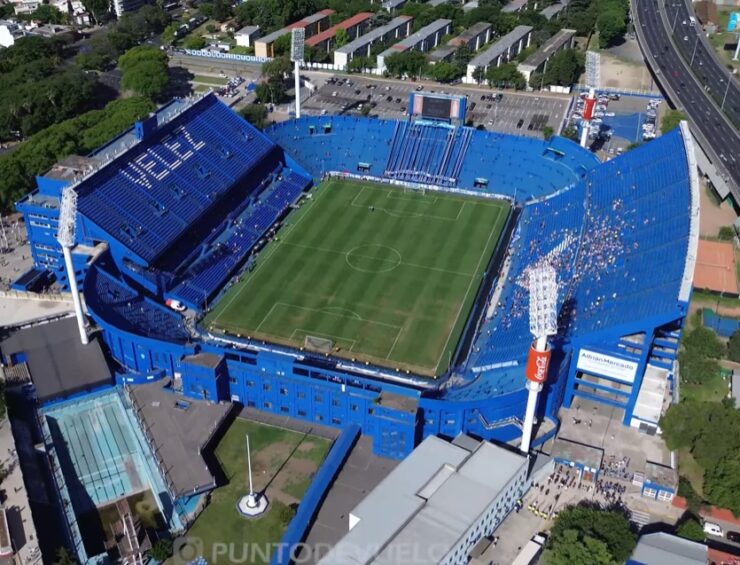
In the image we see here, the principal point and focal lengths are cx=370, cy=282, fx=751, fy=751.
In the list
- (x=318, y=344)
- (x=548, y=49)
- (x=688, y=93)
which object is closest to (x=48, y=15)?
(x=548, y=49)

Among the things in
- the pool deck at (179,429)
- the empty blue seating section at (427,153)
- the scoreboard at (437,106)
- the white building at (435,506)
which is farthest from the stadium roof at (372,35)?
the white building at (435,506)

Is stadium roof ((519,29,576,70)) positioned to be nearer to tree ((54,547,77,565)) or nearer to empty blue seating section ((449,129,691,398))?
empty blue seating section ((449,129,691,398))

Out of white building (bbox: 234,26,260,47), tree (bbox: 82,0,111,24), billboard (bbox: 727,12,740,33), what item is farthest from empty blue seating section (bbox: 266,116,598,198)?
billboard (bbox: 727,12,740,33)

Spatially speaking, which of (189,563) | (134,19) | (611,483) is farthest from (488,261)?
(134,19)

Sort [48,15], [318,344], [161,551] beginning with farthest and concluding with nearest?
1. [48,15]
2. [318,344]
3. [161,551]

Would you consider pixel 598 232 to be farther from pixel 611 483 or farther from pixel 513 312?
pixel 611 483

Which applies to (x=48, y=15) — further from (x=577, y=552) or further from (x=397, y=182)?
(x=577, y=552)
